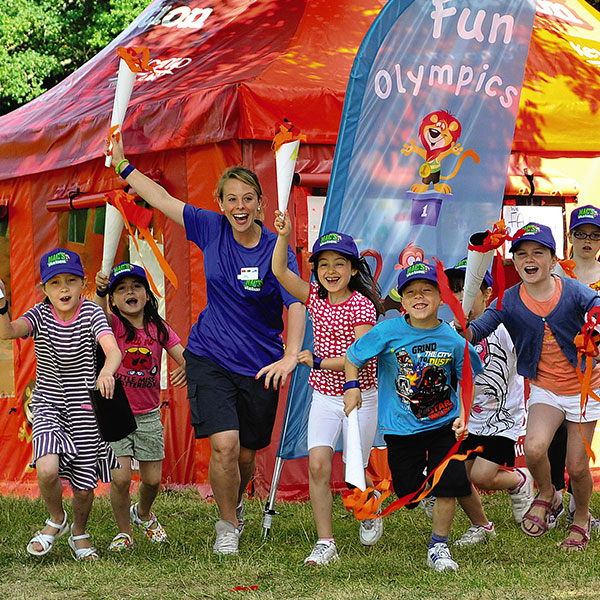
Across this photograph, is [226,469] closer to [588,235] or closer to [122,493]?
[122,493]

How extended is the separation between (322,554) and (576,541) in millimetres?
1364

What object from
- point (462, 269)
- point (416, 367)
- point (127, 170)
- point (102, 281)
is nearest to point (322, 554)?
point (416, 367)

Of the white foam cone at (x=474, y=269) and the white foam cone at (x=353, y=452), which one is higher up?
the white foam cone at (x=474, y=269)

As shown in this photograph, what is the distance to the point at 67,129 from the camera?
8.08m

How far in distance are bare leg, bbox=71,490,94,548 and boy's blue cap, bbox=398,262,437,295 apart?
76.0 inches

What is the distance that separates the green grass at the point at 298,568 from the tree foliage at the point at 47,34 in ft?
49.6

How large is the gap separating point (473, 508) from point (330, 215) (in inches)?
68.8

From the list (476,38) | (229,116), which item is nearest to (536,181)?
(476,38)

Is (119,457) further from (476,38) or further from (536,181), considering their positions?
(536,181)

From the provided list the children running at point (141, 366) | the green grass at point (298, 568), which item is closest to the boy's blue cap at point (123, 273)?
the children running at point (141, 366)

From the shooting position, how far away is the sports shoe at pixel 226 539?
5.66 metres

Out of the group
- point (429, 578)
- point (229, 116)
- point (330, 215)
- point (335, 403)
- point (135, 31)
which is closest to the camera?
point (429, 578)

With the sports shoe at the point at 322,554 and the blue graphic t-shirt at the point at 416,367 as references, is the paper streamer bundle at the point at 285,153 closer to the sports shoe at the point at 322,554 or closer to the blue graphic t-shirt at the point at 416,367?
the blue graphic t-shirt at the point at 416,367

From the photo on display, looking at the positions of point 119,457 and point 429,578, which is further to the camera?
point 119,457
